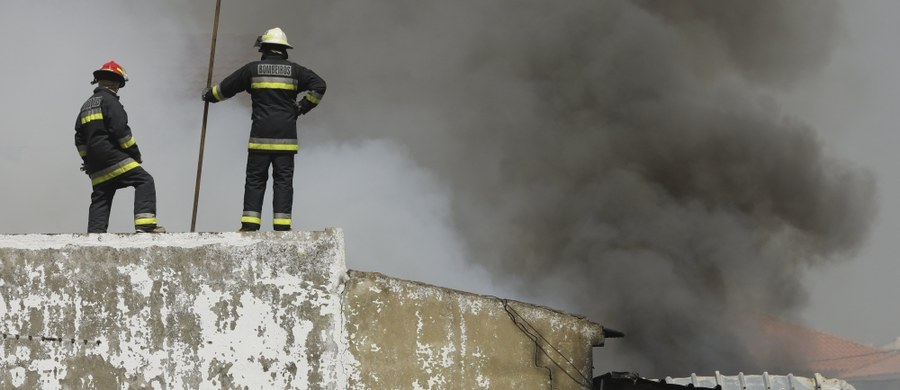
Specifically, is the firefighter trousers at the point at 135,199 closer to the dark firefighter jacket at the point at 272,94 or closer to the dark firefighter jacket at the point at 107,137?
the dark firefighter jacket at the point at 107,137

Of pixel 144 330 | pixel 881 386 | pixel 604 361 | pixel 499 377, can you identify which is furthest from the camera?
pixel 881 386

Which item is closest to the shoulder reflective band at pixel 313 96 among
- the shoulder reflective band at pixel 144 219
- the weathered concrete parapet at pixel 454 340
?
the shoulder reflective band at pixel 144 219

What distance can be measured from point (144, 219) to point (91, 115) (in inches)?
28.9

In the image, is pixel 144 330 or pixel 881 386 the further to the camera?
pixel 881 386

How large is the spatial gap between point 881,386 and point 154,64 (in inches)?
819

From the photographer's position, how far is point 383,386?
5383 mm

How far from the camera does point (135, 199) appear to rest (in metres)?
6.48

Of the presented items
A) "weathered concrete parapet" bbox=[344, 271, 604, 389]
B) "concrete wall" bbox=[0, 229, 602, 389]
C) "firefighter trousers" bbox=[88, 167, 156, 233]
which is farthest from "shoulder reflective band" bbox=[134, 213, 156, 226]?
"weathered concrete parapet" bbox=[344, 271, 604, 389]

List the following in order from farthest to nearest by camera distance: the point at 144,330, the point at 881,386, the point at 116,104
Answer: the point at 881,386 → the point at 116,104 → the point at 144,330

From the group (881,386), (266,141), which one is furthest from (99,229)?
(881,386)

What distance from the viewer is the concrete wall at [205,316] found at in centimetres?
531

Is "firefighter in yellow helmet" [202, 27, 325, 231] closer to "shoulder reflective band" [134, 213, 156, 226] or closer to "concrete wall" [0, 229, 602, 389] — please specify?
"shoulder reflective band" [134, 213, 156, 226]

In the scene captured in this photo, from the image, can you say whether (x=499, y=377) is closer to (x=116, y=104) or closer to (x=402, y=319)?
(x=402, y=319)

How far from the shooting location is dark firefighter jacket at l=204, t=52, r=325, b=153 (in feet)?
21.5
